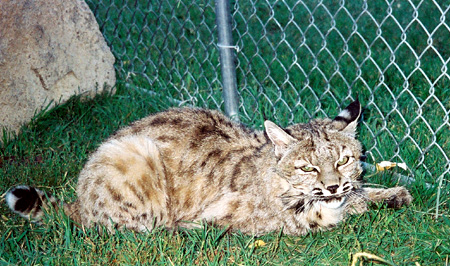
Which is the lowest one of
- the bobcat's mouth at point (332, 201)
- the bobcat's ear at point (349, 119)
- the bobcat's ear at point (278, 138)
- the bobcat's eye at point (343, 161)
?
the bobcat's mouth at point (332, 201)

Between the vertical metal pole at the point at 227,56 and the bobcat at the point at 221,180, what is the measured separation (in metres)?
0.86

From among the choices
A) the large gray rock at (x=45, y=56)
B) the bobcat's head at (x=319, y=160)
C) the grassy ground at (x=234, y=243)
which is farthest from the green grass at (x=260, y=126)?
the bobcat's head at (x=319, y=160)

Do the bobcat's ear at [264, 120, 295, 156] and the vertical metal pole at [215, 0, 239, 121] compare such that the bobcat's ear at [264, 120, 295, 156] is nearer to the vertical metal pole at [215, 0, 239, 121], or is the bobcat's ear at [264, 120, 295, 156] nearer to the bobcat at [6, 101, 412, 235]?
the bobcat at [6, 101, 412, 235]

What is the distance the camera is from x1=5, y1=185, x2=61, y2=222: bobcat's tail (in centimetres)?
379

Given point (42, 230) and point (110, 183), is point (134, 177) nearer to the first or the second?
point (110, 183)

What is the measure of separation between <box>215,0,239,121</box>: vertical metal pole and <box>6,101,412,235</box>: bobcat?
864 mm

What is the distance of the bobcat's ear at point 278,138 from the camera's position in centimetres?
344

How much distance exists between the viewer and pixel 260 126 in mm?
4914

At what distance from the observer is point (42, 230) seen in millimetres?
3832

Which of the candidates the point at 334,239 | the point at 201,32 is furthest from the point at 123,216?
the point at 201,32

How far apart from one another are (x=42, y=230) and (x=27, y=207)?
7.0 inches

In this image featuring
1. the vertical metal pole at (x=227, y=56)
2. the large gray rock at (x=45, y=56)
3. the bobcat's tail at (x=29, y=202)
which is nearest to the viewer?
the bobcat's tail at (x=29, y=202)

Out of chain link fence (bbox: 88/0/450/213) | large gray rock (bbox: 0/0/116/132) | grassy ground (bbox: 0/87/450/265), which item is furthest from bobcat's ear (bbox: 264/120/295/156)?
large gray rock (bbox: 0/0/116/132)

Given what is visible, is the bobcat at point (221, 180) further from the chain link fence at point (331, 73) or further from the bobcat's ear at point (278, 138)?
the chain link fence at point (331, 73)
